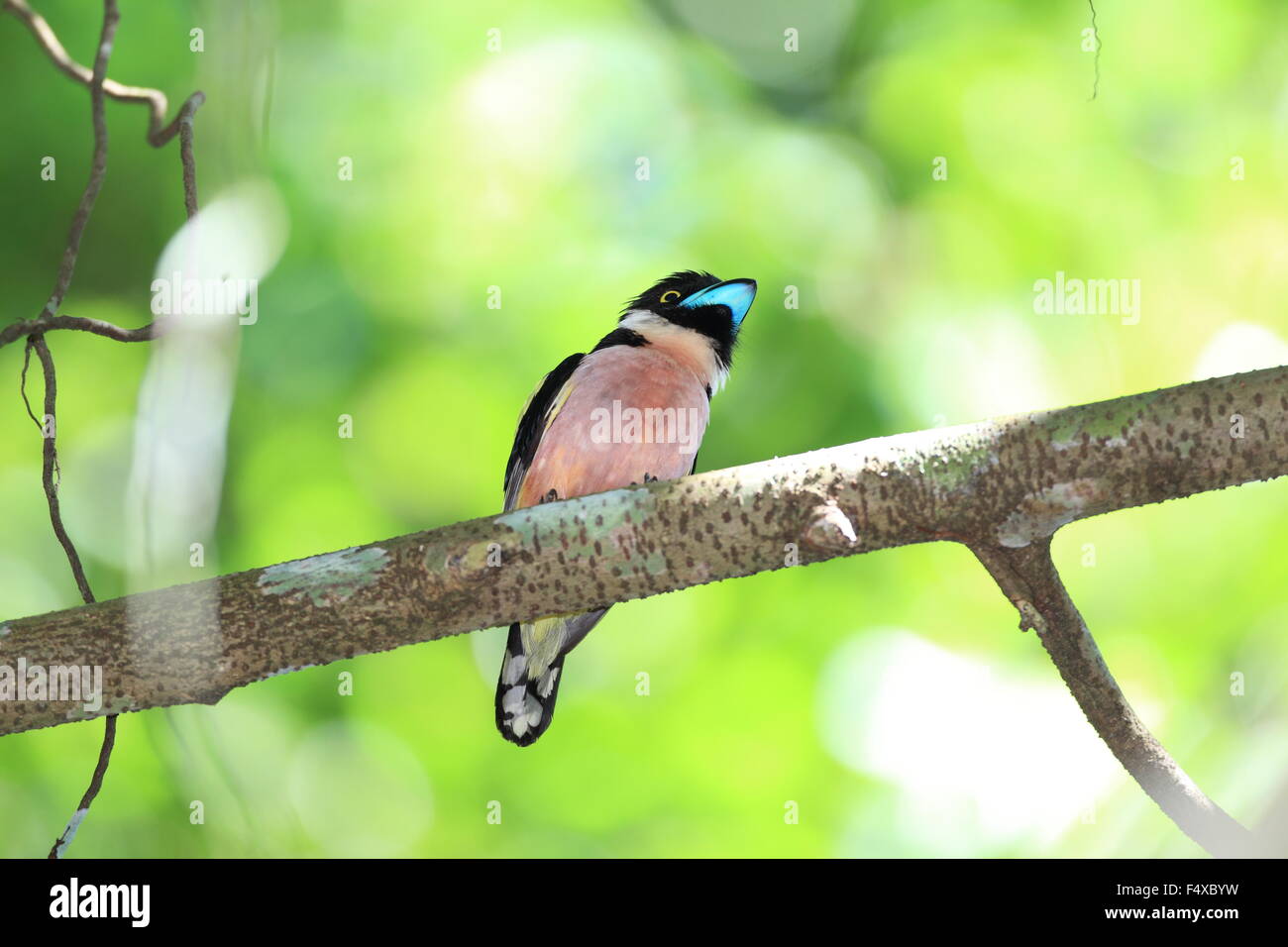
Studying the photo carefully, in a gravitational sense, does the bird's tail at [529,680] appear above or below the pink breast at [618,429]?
below

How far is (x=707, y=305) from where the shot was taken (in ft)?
17.0

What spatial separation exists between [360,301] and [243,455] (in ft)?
3.93

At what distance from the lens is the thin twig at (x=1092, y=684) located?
275 cm

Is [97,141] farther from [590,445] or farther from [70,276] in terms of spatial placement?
[590,445]

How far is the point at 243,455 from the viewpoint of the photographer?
22.3ft

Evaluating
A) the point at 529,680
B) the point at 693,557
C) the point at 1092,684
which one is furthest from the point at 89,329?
the point at 1092,684

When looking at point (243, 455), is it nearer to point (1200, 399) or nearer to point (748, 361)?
point (748, 361)

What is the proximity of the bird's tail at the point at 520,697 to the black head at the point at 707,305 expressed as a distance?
62.8 inches

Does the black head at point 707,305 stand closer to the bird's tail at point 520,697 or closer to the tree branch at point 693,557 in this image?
the bird's tail at point 520,697

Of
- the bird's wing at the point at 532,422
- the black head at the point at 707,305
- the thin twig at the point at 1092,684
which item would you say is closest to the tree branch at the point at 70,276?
the bird's wing at the point at 532,422

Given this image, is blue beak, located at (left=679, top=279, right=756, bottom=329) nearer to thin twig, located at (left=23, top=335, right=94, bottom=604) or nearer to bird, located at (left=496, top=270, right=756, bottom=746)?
bird, located at (left=496, top=270, right=756, bottom=746)

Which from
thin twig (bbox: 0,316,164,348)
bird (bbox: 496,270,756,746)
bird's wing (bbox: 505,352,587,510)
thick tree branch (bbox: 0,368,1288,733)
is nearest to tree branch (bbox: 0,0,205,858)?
thin twig (bbox: 0,316,164,348)

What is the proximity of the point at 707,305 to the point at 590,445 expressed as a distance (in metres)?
1.14
